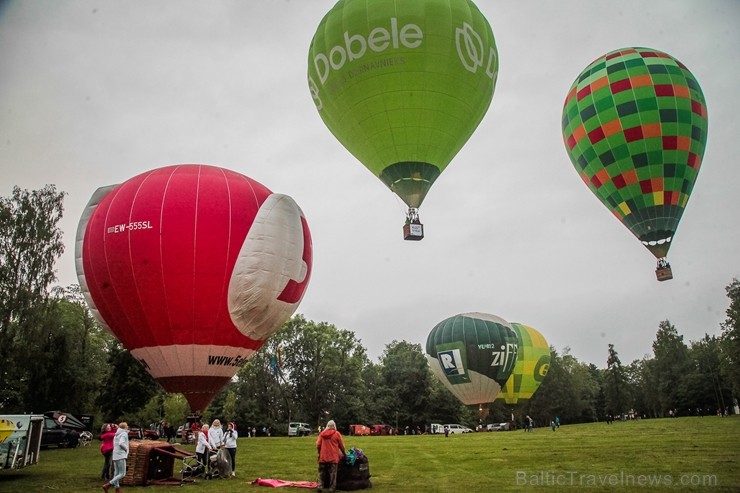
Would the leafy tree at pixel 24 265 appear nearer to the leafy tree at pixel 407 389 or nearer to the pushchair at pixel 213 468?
the pushchair at pixel 213 468

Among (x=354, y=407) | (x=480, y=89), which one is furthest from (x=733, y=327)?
(x=480, y=89)

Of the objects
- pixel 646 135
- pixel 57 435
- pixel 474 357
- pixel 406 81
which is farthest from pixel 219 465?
pixel 474 357

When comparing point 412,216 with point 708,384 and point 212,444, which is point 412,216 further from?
point 708,384

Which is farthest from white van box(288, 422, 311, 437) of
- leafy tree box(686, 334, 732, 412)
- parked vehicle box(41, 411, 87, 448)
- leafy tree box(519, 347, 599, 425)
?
leafy tree box(686, 334, 732, 412)

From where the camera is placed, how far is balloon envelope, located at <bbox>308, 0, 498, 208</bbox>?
14.4m

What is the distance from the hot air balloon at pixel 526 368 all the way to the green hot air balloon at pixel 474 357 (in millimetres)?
5839

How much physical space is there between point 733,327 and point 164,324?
45035 millimetres

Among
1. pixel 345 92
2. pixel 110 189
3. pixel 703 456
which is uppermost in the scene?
pixel 345 92

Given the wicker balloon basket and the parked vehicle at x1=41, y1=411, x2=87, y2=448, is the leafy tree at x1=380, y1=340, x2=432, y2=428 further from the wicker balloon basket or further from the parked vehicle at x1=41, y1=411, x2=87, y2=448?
the wicker balloon basket

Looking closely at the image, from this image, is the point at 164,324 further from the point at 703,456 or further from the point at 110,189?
the point at 703,456

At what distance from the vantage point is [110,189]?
15430 millimetres

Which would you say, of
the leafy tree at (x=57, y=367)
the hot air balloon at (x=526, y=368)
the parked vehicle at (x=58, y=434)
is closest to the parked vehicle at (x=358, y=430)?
the hot air balloon at (x=526, y=368)

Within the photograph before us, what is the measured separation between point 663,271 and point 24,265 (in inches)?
1030

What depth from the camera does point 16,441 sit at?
9.89m
